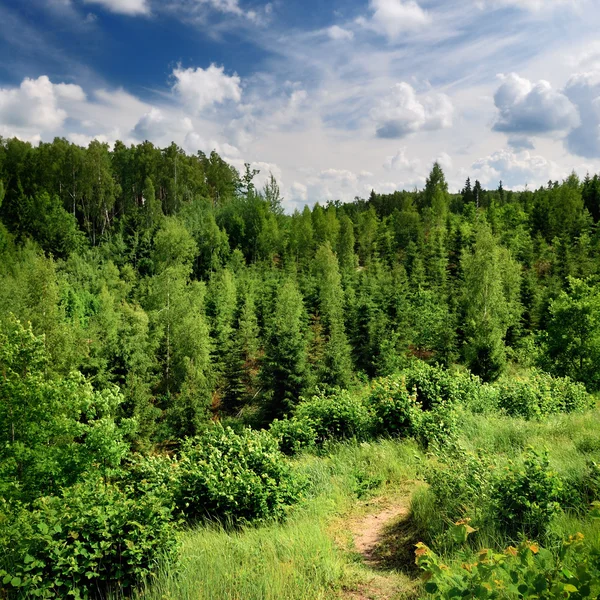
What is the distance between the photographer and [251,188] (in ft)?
230

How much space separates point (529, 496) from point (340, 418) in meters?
6.00

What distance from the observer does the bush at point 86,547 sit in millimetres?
4301

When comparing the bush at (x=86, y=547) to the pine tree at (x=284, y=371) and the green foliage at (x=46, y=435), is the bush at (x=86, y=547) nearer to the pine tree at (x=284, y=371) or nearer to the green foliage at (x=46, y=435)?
the green foliage at (x=46, y=435)

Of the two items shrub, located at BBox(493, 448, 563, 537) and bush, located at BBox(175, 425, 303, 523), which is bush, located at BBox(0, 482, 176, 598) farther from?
shrub, located at BBox(493, 448, 563, 537)

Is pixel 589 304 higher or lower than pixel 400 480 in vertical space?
higher

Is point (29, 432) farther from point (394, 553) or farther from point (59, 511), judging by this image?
point (394, 553)

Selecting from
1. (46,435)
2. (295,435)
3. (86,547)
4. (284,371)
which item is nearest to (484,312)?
(284,371)

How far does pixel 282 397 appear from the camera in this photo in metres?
24.5

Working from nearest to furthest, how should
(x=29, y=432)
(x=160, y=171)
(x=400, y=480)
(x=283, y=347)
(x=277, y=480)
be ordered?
(x=277, y=480) → (x=400, y=480) → (x=29, y=432) → (x=283, y=347) → (x=160, y=171)

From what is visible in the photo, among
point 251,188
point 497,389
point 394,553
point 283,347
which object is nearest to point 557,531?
point 394,553

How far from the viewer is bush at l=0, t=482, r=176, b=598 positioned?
4301 millimetres

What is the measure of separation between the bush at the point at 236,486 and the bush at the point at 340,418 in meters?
3.58

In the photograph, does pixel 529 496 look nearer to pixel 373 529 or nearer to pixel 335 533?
pixel 373 529

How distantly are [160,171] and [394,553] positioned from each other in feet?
229
